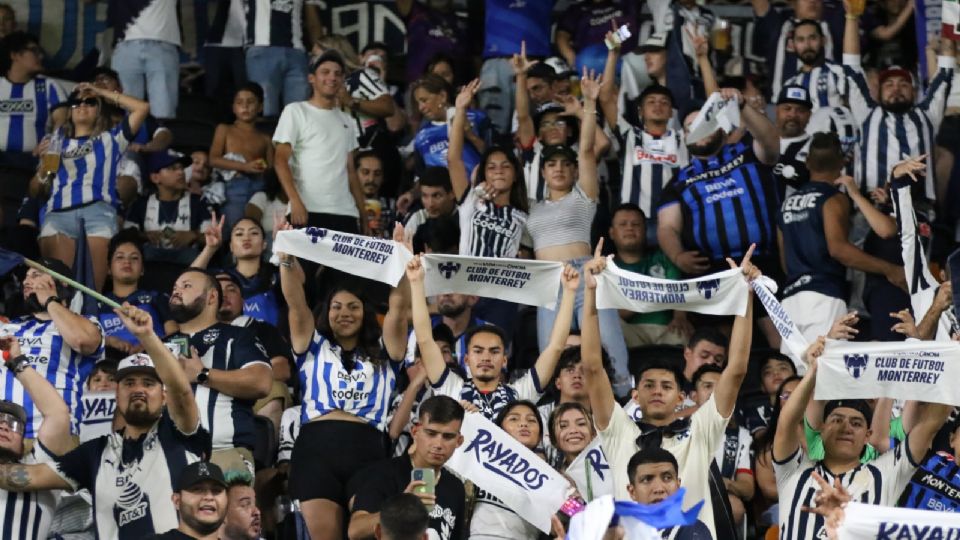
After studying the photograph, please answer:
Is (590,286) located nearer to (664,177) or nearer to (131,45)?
(664,177)

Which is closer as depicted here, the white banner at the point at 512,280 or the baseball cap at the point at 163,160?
the white banner at the point at 512,280

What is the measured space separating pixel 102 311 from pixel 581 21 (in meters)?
4.93

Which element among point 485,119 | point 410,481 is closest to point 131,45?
point 485,119

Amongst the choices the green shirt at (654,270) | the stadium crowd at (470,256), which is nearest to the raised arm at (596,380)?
the stadium crowd at (470,256)

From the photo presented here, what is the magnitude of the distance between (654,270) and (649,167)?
→ 100 cm

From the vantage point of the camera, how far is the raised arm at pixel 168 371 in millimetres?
9445

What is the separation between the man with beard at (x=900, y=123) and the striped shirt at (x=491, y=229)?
8.09 ft

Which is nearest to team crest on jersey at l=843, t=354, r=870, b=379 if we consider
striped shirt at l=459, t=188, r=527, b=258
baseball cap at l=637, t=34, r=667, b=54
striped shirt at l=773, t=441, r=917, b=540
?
striped shirt at l=773, t=441, r=917, b=540

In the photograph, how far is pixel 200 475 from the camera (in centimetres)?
910

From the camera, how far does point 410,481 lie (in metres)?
9.88

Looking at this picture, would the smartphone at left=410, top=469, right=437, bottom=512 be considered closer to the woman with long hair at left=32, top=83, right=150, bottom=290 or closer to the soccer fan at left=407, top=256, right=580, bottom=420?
the soccer fan at left=407, top=256, right=580, bottom=420

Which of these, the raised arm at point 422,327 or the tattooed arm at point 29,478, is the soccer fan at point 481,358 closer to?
the raised arm at point 422,327

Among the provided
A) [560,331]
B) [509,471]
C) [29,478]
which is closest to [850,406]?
[560,331]

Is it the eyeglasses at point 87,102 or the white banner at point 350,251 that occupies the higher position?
the eyeglasses at point 87,102
